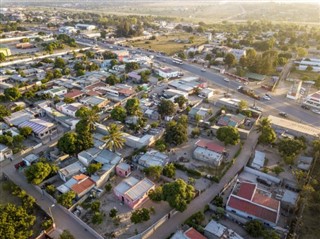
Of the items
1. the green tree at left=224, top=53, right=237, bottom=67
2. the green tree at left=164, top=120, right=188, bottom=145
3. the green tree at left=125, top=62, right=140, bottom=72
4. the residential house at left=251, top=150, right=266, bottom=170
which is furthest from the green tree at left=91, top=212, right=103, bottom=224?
the green tree at left=224, top=53, right=237, bottom=67

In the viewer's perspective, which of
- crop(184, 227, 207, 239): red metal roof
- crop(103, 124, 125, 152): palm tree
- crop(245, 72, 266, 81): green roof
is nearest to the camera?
crop(184, 227, 207, 239): red metal roof

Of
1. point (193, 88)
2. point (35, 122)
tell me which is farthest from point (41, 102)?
point (193, 88)

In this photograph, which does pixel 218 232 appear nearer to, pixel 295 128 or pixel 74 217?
pixel 74 217

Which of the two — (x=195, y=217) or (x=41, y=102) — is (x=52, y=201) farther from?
(x=41, y=102)

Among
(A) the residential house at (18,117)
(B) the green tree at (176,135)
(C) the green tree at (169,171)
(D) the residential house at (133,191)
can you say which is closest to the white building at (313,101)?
(B) the green tree at (176,135)

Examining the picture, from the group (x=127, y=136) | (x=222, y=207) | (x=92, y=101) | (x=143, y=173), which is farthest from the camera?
(x=92, y=101)

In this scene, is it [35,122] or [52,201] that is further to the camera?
[35,122]

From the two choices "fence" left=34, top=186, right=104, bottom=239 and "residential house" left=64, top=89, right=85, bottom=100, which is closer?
"fence" left=34, top=186, right=104, bottom=239

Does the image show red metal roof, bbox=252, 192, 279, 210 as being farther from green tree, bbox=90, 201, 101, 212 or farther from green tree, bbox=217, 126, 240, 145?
green tree, bbox=90, 201, 101, 212
